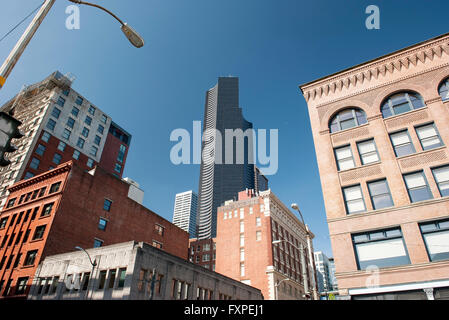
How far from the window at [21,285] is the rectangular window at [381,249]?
1447 inches

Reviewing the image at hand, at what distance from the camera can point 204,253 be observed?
84625mm

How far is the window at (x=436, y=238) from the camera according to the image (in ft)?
52.4

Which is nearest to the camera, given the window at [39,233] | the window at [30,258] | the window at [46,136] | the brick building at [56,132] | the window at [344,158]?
the window at [344,158]

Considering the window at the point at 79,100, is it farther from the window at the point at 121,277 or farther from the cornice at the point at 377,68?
the cornice at the point at 377,68

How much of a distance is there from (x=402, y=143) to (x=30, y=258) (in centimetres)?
4205

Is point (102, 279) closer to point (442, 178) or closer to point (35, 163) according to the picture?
point (442, 178)

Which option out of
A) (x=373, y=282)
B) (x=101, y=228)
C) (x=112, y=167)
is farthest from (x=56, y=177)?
(x=373, y=282)

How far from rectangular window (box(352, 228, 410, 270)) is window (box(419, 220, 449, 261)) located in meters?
1.27

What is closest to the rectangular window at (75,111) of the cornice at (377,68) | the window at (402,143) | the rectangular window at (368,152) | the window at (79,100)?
the window at (79,100)

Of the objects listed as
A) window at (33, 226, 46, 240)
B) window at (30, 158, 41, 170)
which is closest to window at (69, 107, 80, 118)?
window at (30, 158, 41, 170)

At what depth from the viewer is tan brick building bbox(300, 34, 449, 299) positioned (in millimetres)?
16531
